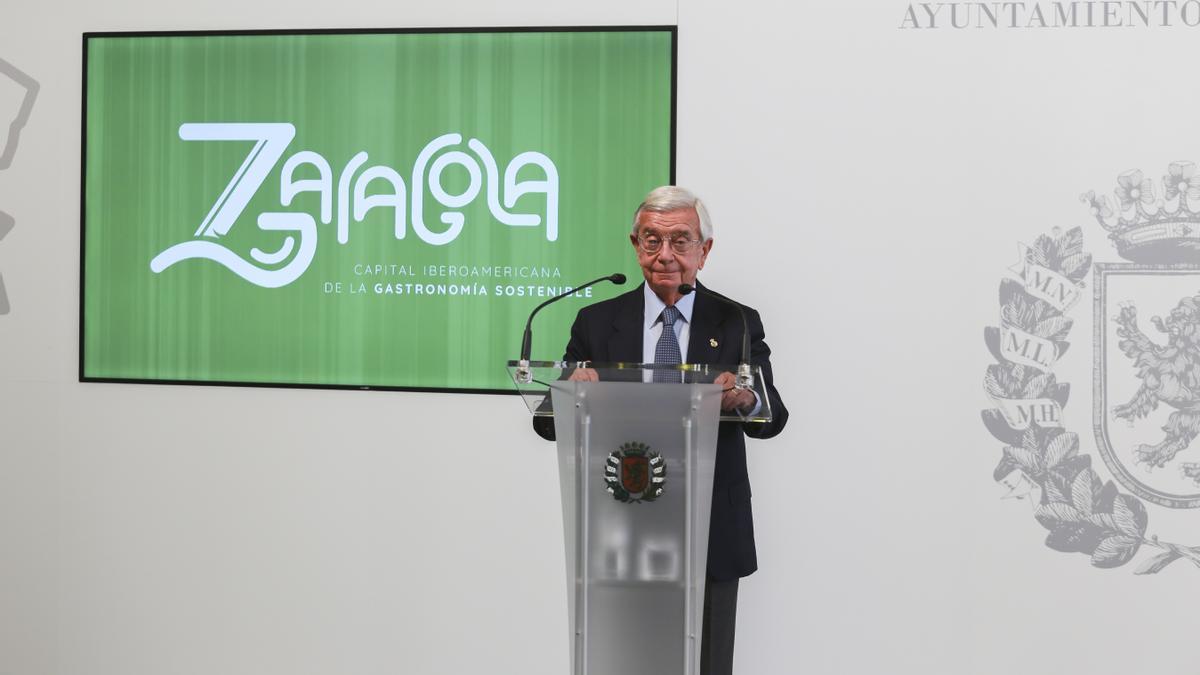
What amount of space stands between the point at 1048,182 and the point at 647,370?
2.02 meters

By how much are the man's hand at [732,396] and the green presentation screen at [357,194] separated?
145 cm

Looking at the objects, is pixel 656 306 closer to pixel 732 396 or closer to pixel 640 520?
pixel 732 396

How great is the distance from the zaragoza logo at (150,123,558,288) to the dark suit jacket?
106 cm

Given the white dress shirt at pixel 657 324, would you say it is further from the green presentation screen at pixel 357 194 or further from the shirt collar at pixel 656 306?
the green presentation screen at pixel 357 194

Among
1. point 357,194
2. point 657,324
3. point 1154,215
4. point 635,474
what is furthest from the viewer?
point 357,194

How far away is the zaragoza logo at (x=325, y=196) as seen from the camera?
357cm

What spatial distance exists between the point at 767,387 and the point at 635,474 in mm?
541

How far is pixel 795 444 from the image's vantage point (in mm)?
3473

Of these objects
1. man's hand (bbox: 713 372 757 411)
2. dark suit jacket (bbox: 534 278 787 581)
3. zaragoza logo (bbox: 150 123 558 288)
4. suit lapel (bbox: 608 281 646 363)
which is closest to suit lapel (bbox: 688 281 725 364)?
dark suit jacket (bbox: 534 278 787 581)

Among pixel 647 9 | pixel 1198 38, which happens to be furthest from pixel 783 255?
pixel 1198 38

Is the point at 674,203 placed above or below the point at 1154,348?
above

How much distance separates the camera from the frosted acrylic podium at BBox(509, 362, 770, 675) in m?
2.01

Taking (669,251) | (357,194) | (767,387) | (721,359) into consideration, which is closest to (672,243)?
(669,251)

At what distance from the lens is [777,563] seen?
348 centimetres
